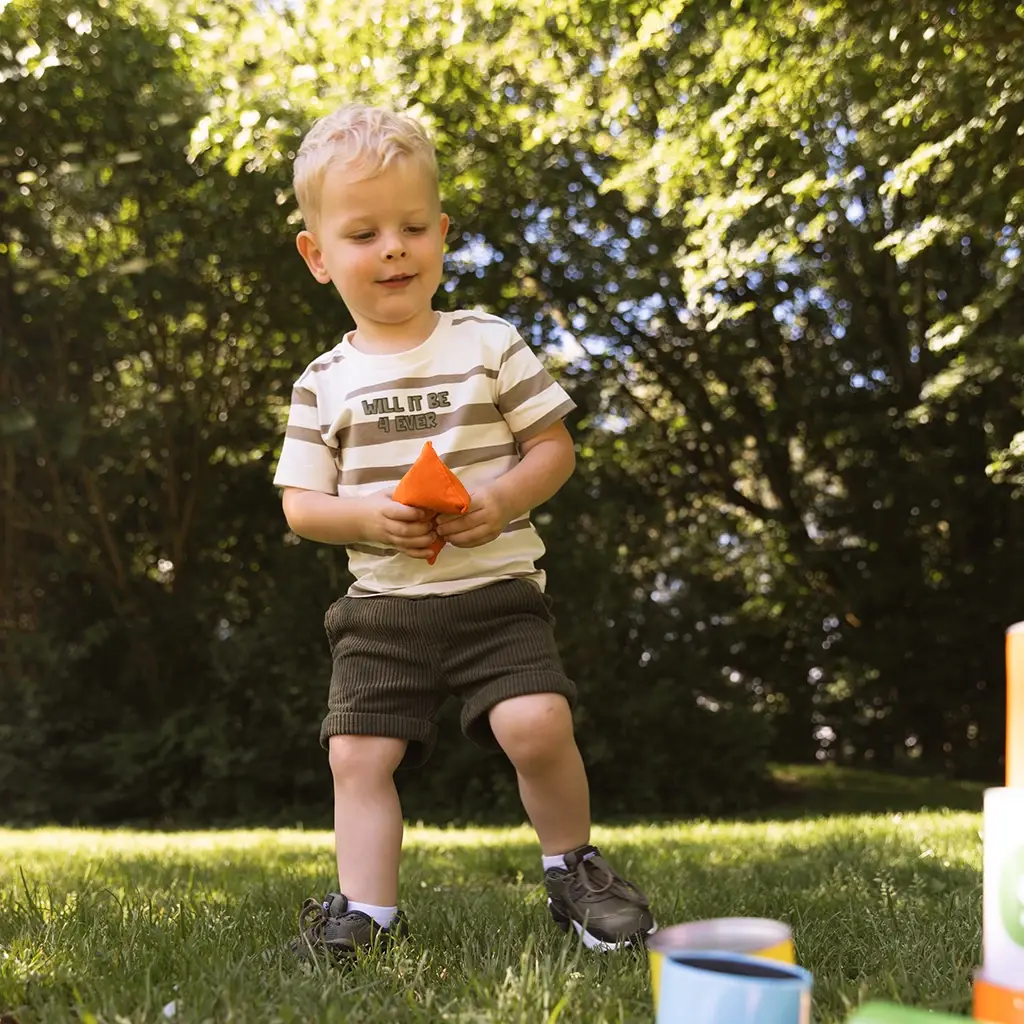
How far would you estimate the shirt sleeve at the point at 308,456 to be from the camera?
2.26 metres

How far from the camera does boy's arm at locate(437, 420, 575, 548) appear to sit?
2029 millimetres

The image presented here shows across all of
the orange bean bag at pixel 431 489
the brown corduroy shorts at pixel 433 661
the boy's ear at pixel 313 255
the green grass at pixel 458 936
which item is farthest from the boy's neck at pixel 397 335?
the green grass at pixel 458 936

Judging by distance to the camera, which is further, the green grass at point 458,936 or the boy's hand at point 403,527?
the boy's hand at point 403,527

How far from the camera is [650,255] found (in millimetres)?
9797

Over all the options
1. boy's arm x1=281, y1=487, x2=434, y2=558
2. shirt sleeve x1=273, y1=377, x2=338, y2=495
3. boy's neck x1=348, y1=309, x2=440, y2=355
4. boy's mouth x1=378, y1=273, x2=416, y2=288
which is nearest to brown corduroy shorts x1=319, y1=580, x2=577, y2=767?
boy's arm x1=281, y1=487, x2=434, y2=558

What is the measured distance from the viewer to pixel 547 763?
2.09 m

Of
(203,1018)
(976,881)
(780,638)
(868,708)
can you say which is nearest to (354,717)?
(203,1018)

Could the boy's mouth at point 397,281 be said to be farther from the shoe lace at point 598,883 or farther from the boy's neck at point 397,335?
the shoe lace at point 598,883

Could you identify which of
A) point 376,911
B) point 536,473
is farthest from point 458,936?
point 536,473

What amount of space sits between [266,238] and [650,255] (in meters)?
3.26

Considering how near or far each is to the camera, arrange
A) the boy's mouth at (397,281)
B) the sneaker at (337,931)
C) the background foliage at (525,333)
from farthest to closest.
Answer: the background foliage at (525,333), the boy's mouth at (397,281), the sneaker at (337,931)

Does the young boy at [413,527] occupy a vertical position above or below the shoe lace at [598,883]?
above

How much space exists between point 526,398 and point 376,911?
3.28ft

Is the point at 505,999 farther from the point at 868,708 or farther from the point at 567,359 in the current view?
the point at 868,708
